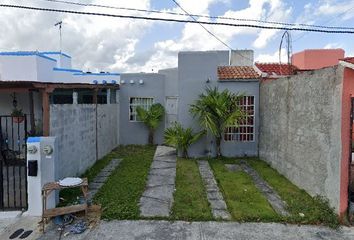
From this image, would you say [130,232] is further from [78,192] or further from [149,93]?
[149,93]

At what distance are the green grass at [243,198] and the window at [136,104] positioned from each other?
22.8 feet

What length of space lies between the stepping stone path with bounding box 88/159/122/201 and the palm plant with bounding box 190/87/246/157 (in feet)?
12.7

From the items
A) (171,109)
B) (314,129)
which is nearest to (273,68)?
(171,109)

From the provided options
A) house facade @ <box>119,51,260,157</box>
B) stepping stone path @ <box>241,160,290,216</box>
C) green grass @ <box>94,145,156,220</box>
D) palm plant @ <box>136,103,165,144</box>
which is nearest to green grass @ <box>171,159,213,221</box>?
green grass @ <box>94,145,156,220</box>

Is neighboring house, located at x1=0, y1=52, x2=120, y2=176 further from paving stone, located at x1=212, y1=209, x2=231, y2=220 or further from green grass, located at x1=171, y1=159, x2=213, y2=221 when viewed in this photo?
paving stone, located at x1=212, y1=209, x2=231, y2=220

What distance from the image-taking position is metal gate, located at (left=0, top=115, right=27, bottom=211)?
7359 mm

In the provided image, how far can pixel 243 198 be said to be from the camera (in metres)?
7.70

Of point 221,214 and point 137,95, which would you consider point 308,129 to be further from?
point 137,95

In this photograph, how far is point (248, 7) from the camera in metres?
10.7

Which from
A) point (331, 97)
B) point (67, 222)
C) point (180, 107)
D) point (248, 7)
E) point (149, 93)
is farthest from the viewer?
point (149, 93)

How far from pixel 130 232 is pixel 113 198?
6.10 feet

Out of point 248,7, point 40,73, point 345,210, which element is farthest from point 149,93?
point 345,210

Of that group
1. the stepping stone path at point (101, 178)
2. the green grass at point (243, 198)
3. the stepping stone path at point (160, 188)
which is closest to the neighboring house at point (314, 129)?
the green grass at point (243, 198)

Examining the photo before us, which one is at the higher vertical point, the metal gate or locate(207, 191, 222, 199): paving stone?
the metal gate
